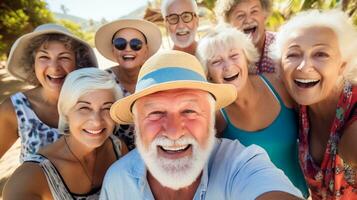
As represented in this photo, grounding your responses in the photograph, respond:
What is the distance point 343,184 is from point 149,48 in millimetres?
2132

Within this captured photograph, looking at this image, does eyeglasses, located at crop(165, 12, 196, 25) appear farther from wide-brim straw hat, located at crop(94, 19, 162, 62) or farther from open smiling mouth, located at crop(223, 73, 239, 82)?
open smiling mouth, located at crop(223, 73, 239, 82)

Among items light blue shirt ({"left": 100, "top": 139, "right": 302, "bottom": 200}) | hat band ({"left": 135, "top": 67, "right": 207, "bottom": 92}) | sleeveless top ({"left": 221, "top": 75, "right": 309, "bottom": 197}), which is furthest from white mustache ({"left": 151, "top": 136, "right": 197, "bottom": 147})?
sleeveless top ({"left": 221, "top": 75, "right": 309, "bottom": 197})

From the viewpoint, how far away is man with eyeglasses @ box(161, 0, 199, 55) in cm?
378

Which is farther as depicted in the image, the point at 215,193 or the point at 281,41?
the point at 281,41

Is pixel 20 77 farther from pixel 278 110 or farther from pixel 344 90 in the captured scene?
pixel 344 90

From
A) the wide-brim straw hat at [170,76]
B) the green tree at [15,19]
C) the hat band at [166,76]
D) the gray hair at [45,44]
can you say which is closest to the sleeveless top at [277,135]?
the wide-brim straw hat at [170,76]

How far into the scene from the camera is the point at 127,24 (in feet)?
10.7

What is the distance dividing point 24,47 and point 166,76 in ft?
5.44

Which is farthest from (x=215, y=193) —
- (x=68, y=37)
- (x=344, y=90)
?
(x=68, y=37)

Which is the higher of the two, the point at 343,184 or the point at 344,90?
the point at 344,90

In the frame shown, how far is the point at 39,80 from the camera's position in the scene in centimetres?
278

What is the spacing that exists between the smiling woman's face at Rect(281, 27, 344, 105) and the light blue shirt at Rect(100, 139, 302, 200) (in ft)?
2.15

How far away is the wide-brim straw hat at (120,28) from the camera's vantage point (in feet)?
10.7

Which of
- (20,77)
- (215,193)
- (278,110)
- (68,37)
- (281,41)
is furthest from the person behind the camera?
(20,77)
